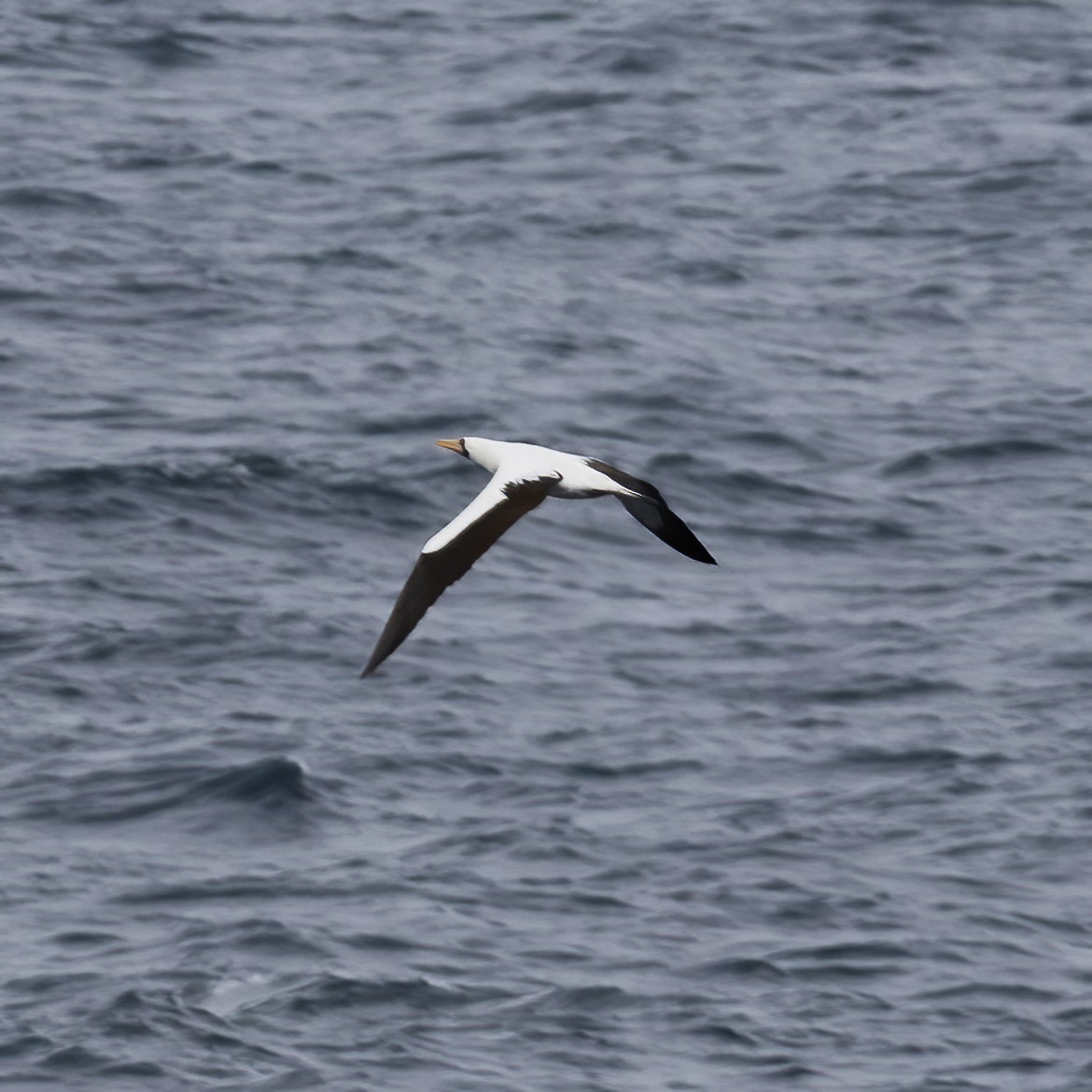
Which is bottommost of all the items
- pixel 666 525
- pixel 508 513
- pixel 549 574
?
pixel 549 574

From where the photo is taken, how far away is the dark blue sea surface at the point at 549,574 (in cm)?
1959

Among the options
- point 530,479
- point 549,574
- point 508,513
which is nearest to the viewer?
point 508,513

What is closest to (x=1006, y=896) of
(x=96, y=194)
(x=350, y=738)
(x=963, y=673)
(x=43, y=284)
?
(x=963, y=673)

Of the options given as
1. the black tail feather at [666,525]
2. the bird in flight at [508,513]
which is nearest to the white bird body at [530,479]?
the bird in flight at [508,513]

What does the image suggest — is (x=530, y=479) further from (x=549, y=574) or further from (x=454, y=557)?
(x=549, y=574)

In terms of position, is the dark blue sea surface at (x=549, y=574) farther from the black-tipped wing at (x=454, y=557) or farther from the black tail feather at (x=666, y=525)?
the black-tipped wing at (x=454, y=557)

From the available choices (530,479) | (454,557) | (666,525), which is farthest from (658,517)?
(454,557)

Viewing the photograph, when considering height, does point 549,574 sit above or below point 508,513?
below

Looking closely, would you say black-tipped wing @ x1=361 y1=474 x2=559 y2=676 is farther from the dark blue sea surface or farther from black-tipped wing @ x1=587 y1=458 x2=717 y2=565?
the dark blue sea surface

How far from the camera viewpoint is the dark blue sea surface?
19.6 m

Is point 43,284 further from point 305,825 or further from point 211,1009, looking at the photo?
point 211,1009

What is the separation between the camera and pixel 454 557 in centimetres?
1382

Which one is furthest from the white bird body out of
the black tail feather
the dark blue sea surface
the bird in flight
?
the dark blue sea surface

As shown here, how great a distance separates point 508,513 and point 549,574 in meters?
10.4
